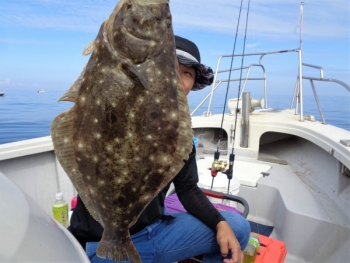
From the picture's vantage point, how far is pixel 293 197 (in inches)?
153

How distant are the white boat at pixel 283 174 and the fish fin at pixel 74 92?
1353 mm

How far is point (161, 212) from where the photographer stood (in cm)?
210

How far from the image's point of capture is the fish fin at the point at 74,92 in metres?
1.10

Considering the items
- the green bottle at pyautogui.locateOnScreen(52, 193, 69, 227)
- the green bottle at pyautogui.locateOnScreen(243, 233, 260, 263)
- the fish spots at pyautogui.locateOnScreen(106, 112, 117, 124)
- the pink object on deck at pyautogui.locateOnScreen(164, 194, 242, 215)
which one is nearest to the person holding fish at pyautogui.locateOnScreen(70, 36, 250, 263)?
the green bottle at pyautogui.locateOnScreen(243, 233, 260, 263)

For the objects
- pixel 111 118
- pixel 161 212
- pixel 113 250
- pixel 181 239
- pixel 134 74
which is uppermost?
pixel 134 74

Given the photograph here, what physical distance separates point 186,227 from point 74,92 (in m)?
1.36

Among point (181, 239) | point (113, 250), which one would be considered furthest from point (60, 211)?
point (113, 250)

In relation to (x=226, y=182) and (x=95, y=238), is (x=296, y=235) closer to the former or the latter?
(x=226, y=182)

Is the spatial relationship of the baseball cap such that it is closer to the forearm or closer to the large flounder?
the large flounder

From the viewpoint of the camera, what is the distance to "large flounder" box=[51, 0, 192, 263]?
3.57 ft

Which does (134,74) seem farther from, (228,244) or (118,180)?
(228,244)

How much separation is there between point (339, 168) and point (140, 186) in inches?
141

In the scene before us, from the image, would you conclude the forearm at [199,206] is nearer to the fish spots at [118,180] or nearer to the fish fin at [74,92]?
the fish spots at [118,180]

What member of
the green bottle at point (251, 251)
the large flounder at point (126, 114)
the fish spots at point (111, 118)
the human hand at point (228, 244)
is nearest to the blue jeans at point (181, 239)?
the human hand at point (228, 244)
